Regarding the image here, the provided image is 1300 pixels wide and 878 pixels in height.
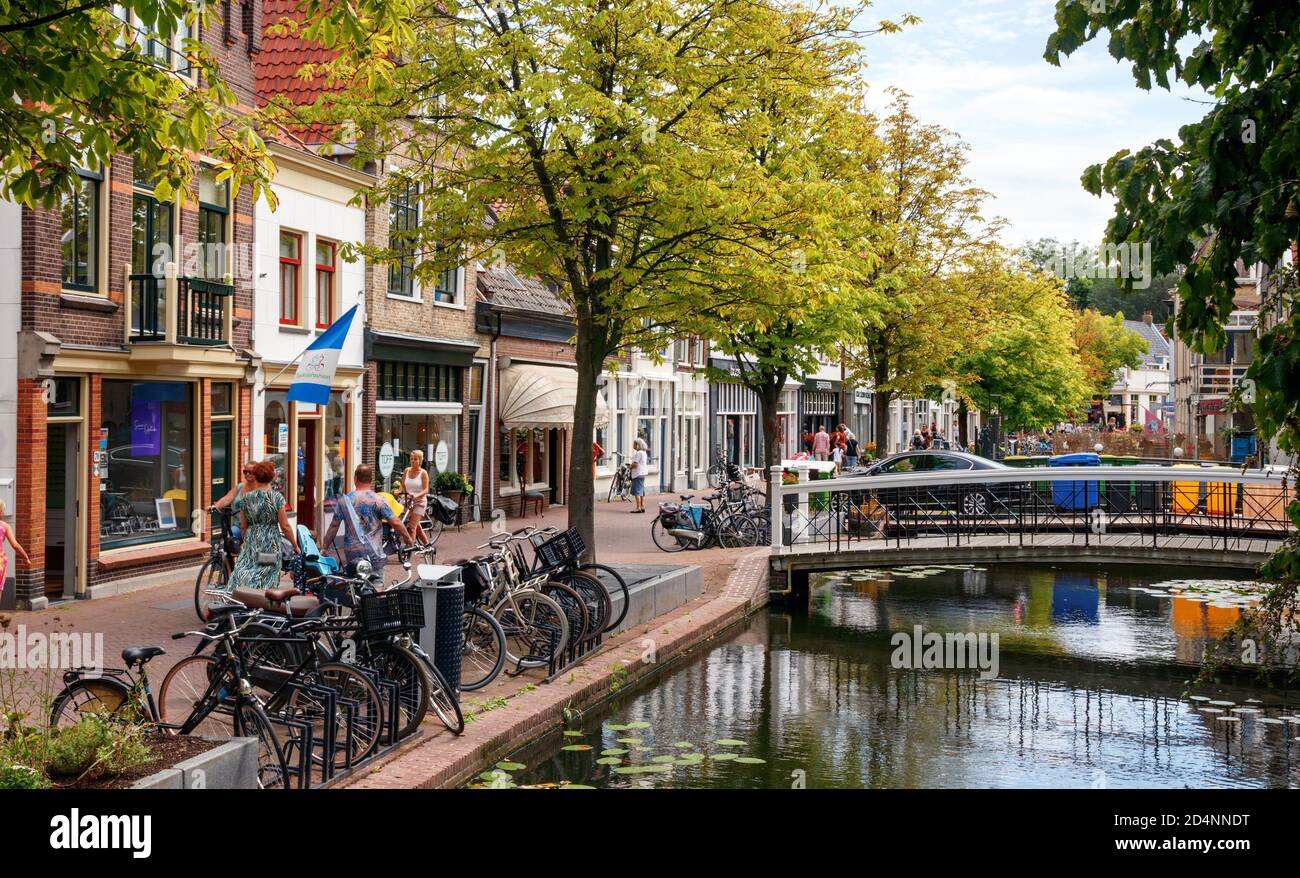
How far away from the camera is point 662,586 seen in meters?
16.7

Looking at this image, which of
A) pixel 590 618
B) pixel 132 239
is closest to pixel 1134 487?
pixel 590 618

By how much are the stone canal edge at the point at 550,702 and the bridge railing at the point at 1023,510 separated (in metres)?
2.50

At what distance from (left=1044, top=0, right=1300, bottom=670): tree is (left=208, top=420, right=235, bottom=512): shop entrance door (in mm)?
15437

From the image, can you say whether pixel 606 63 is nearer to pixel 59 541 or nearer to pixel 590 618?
pixel 590 618

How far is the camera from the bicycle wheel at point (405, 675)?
940cm

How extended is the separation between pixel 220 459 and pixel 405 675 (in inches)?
433

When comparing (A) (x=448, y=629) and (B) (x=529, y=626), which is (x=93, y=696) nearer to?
(A) (x=448, y=629)

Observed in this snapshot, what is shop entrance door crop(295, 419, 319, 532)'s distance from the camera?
72.7 feet

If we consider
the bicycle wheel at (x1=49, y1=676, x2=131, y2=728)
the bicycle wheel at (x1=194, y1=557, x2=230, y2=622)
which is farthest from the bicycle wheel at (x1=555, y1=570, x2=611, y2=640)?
the bicycle wheel at (x1=49, y1=676, x2=131, y2=728)

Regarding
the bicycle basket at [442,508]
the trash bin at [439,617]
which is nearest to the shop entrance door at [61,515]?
the bicycle basket at [442,508]

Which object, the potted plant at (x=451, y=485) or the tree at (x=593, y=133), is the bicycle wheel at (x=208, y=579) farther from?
the potted plant at (x=451, y=485)

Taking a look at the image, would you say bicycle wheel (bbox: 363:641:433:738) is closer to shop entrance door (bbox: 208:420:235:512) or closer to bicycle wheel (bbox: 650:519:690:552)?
shop entrance door (bbox: 208:420:235:512)

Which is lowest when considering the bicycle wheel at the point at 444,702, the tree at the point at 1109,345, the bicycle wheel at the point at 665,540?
the bicycle wheel at the point at 444,702

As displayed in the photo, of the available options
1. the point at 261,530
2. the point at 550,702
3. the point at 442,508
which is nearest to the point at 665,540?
the point at 442,508
